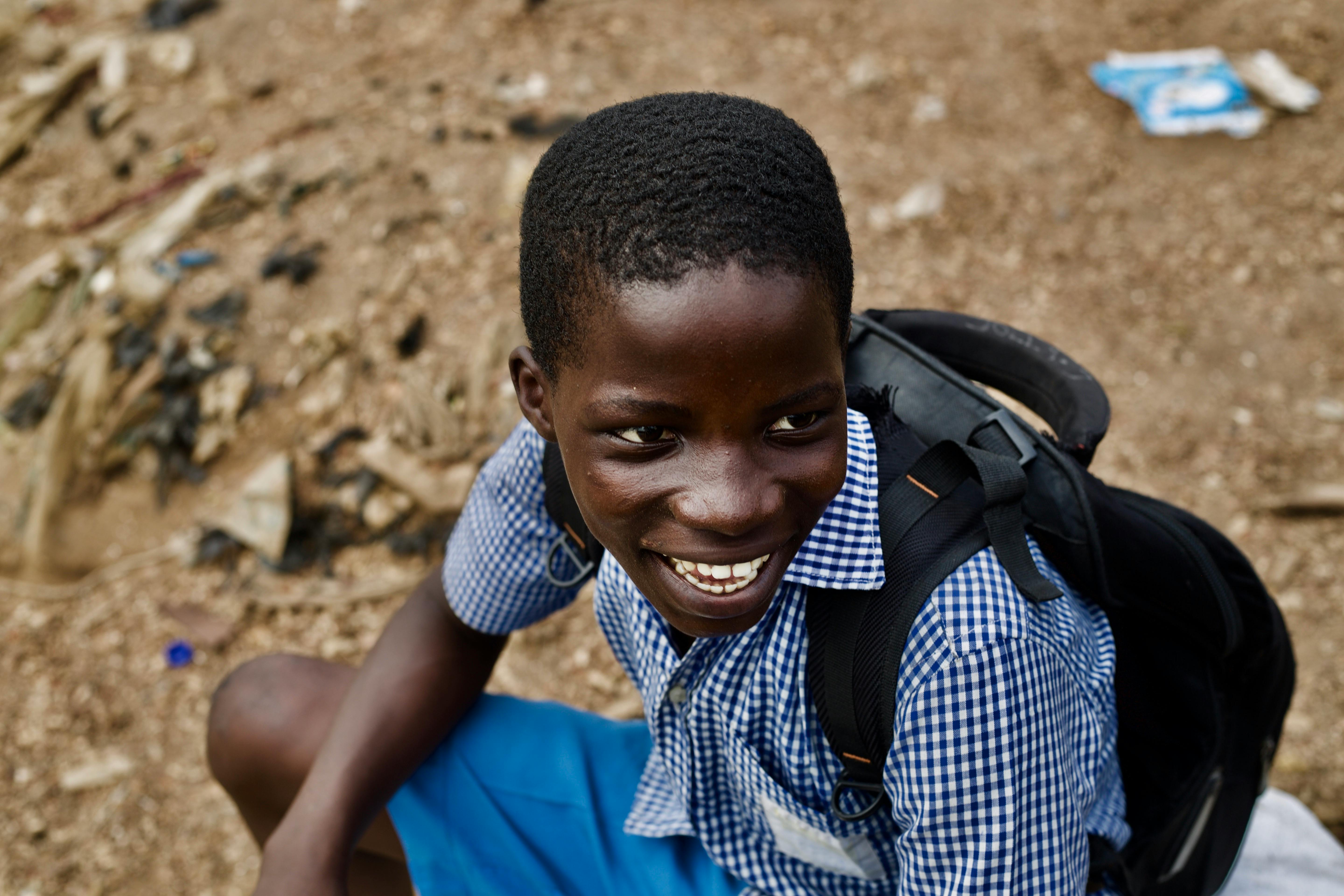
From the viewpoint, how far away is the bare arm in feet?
5.70

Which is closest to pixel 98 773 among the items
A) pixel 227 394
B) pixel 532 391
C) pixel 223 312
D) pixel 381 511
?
pixel 381 511

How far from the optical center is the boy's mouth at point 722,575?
47.9 inches

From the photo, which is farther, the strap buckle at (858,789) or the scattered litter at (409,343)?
the scattered litter at (409,343)

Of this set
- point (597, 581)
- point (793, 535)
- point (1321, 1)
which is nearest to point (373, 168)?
point (597, 581)

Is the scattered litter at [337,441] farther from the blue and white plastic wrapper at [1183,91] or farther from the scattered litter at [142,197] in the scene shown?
the blue and white plastic wrapper at [1183,91]

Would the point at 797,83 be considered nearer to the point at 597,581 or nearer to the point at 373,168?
the point at 373,168

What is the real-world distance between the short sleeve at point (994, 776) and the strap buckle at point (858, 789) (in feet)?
0.09

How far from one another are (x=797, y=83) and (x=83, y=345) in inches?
142

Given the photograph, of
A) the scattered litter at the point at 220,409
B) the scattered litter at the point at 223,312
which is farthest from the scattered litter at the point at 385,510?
the scattered litter at the point at 223,312

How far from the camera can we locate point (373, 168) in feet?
15.0

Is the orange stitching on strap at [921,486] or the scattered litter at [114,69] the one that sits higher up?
the orange stitching on strap at [921,486]

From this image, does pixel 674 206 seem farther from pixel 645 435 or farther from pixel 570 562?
pixel 570 562

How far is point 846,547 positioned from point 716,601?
0.21 meters

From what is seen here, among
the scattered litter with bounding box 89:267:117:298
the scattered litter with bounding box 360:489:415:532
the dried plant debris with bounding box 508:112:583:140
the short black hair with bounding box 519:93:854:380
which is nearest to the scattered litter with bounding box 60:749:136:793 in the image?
the scattered litter with bounding box 360:489:415:532
